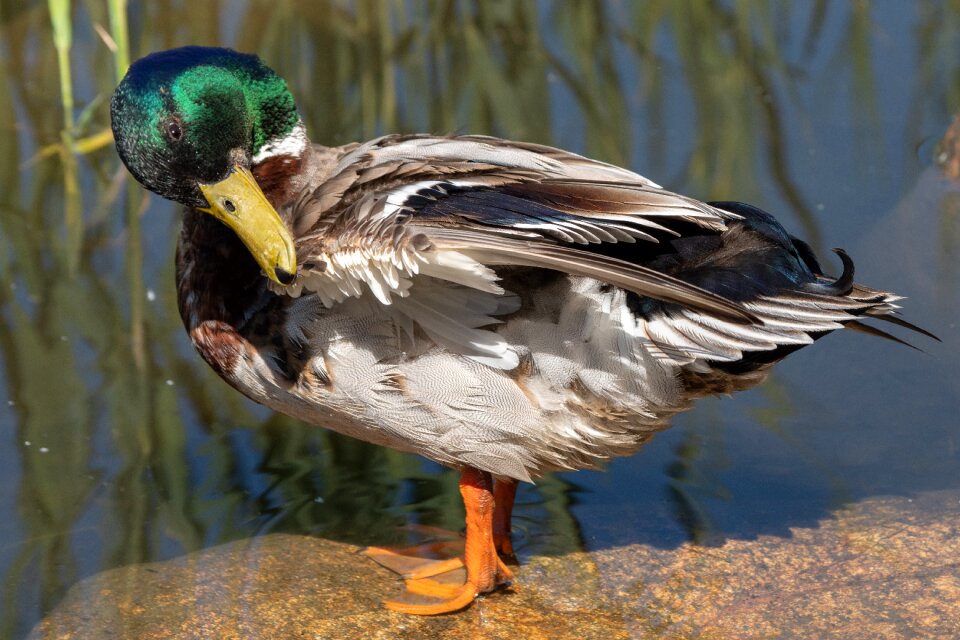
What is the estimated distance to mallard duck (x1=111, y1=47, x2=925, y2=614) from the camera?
3053 millimetres

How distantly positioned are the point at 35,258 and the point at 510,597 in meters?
Answer: 2.71

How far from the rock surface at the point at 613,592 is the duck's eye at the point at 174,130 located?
1.26 metres

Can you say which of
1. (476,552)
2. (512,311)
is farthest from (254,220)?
(476,552)

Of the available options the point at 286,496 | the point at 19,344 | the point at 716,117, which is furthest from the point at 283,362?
the point at 716,117


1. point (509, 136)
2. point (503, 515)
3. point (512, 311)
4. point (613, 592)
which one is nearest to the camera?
point (512, 311)

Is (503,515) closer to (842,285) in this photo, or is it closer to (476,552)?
(476,552)

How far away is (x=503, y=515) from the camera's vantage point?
3.93 m

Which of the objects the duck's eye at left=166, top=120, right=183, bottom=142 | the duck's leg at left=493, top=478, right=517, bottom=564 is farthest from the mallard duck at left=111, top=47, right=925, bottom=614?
the duck's leg at left=493, top=478, right=517, bottom=564

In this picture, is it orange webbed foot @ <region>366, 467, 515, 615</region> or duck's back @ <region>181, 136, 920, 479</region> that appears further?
orange webbed foot @ <region>366, 467, 515, 615</region>

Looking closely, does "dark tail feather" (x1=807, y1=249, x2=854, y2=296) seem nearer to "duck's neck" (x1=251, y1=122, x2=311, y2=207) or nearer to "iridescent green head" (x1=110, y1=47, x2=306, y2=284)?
"iridescent green head" (x1=110, y1=47, x2=306, y2=284)

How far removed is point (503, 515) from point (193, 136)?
1.47 metres

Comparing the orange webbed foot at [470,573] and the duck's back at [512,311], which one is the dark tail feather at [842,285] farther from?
the orange webbed foot at [470,573]

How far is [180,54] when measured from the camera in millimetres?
3391

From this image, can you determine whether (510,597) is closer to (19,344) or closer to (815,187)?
(19,344)
